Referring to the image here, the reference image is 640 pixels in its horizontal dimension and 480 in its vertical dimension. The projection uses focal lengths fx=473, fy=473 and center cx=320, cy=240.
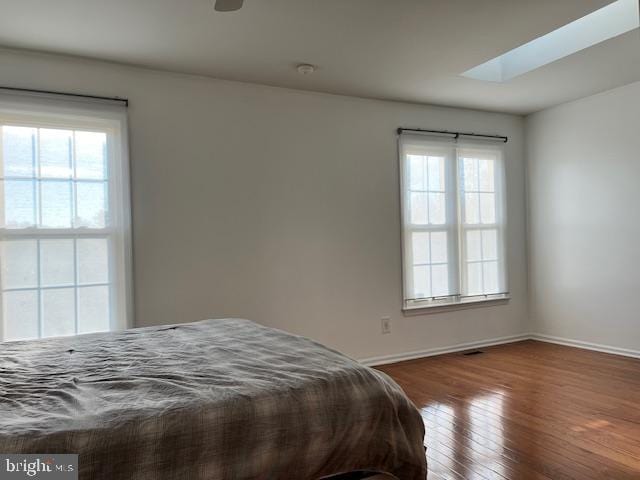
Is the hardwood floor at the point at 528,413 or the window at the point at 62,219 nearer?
the hardwood floor at the point at 528,413

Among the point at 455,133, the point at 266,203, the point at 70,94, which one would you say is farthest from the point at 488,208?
the point at 70,94

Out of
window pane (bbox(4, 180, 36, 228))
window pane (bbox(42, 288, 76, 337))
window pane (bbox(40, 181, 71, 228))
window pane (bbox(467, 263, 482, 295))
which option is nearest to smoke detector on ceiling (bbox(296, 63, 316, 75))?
window pane (bbox(40, 181, 71, 228))

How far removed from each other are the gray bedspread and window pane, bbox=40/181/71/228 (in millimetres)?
1453

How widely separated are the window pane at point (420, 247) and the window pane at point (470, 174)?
74 cm

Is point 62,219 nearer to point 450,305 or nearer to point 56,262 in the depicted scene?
point 56,262

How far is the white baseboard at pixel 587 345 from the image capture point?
4168mm

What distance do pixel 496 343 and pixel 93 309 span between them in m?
3.79

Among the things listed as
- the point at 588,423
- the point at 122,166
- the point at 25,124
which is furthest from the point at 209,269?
the point at 588,423

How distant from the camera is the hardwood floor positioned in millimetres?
2186

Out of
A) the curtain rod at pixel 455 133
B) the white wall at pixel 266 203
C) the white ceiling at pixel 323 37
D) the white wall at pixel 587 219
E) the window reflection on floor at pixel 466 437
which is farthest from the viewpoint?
the curtain rod at pixel 455 133

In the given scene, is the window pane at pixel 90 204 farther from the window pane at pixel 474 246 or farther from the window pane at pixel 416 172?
the window pane at pixel 474 246

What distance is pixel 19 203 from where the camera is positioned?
2.99m

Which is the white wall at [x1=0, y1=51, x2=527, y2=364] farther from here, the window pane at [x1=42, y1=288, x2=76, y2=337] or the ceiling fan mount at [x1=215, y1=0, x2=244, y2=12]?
the ceiling fan mount at [x1=215, y1=0, x2=244, y2=12]

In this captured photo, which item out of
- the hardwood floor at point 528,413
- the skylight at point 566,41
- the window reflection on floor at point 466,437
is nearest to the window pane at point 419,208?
the skylight at point 566,41
